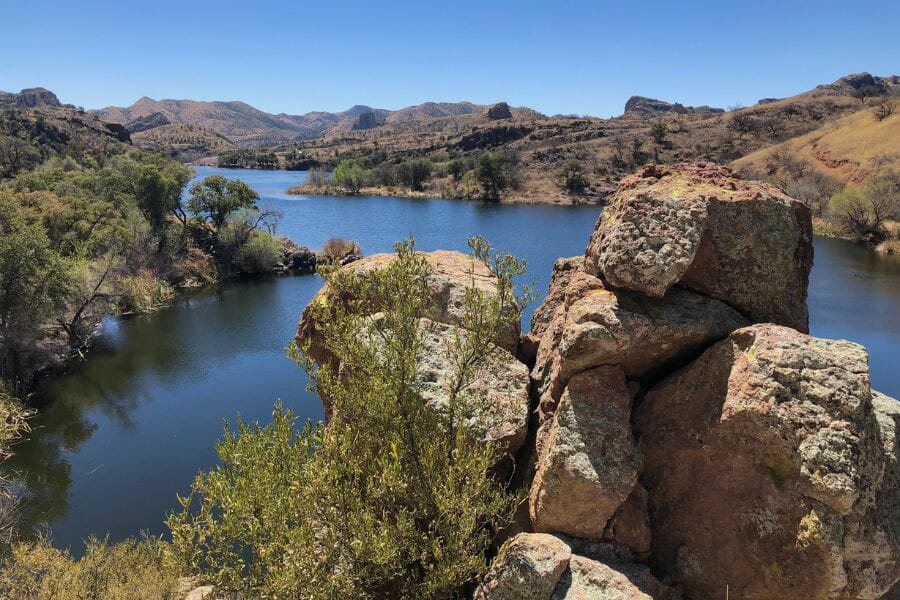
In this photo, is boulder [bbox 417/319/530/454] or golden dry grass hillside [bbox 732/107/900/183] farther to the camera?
golden dry grass hillside [bbox 732/107/900/183]

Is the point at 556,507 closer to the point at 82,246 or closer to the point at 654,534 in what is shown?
the point at 654,534

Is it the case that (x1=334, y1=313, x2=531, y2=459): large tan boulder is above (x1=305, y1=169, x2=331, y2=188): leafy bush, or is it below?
below

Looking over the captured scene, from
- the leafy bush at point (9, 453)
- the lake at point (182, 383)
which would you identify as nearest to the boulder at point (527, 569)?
the lake at point (182, 383)

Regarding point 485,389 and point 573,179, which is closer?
point 485,389

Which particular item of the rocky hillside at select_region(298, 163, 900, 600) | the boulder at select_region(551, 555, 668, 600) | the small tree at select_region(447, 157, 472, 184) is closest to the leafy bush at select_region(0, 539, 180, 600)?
the rocky hillside at select_region(298, 163, 900, 600)

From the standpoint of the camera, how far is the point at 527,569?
6.38 m

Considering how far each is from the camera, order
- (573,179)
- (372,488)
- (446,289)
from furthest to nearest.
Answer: (573,179) < (446,289) < (372,488)

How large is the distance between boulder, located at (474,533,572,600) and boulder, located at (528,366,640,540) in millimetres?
381

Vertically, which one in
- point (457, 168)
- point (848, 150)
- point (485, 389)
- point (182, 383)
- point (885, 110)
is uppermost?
point (885, 110)

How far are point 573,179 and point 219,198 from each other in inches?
2653

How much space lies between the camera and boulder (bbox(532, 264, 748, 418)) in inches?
286

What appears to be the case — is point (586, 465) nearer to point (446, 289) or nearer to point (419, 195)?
point (446, 289)

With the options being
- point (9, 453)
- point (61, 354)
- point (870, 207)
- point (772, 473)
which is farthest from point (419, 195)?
point (772, 473)

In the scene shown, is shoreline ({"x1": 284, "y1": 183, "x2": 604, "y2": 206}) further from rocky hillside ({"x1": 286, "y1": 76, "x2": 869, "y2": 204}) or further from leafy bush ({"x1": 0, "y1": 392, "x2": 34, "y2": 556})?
leafy bush ({"x1": 0, "y1": 392, "x2": 34, "y2": 556})
